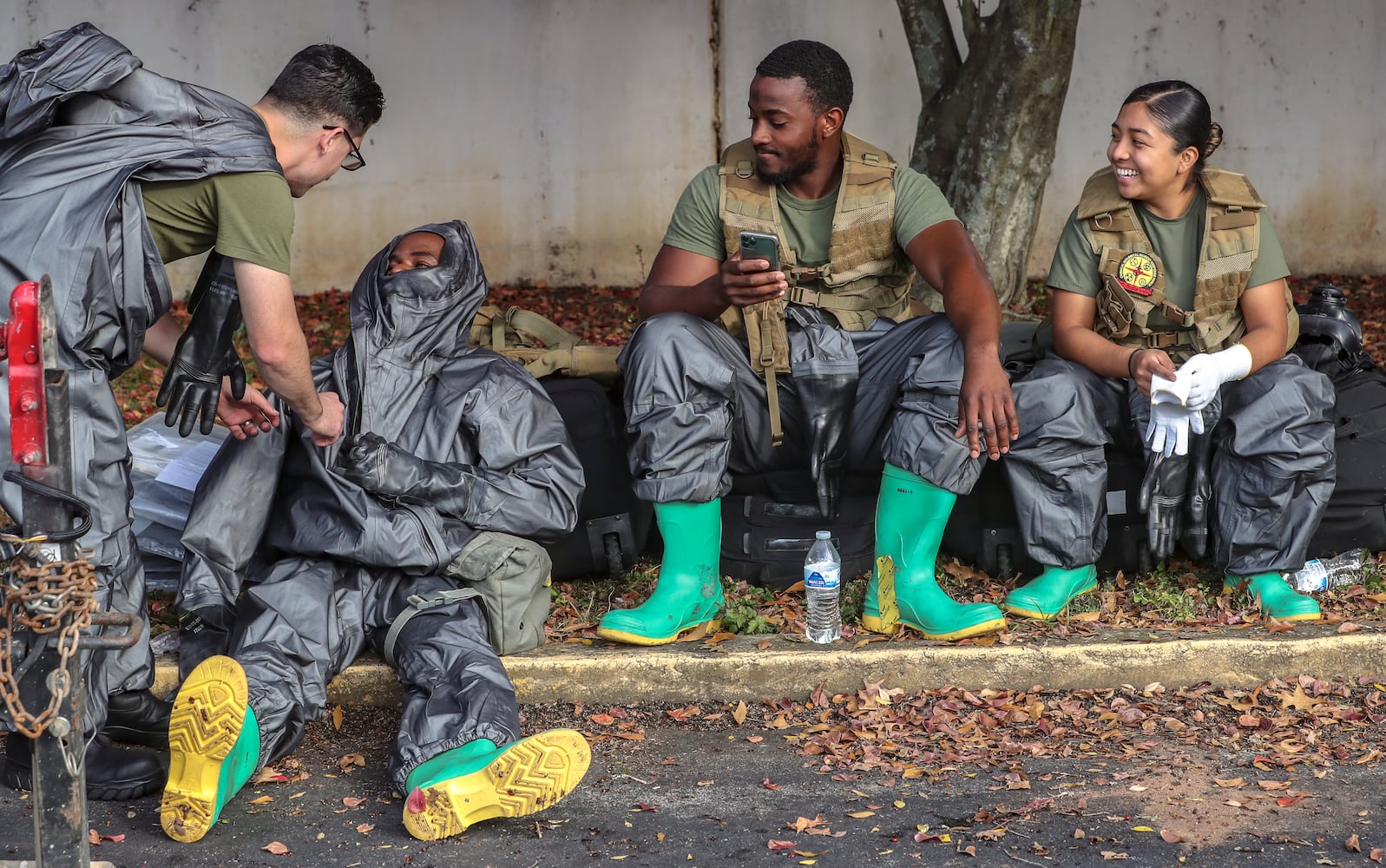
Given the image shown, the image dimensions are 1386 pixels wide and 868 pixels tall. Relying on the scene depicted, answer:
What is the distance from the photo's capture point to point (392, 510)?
403cm

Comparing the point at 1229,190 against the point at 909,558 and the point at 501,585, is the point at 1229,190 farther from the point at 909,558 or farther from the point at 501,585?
the point at 501,585

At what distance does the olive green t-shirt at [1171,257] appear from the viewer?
455 cm

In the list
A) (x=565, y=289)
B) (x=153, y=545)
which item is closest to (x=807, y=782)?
(x=153, y=545)

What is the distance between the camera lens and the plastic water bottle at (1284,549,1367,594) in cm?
458

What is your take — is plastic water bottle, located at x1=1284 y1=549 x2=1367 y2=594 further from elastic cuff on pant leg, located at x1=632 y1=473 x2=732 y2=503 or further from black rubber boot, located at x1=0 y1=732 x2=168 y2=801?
black rubber boot, located at x1=0 y1=732 x2=168 y2=801

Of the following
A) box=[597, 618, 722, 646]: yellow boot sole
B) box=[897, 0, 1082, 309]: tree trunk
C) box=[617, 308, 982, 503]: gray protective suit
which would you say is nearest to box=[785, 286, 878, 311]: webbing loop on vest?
box=[617, 308, 982, 503]: gray protective suit

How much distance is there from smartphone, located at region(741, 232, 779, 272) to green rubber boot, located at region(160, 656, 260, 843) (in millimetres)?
1918

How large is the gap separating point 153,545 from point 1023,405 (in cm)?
291

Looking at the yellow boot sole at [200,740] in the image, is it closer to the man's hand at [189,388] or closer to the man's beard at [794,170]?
the man's hand at [189,388]

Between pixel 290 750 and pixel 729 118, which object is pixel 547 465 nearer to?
pixel 290 750

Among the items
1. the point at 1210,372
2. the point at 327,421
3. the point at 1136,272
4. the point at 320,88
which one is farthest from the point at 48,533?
the point at 1136,272

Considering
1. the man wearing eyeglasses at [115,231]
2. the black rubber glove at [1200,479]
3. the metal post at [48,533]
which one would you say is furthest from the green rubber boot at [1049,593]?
the metal post at [48,533]

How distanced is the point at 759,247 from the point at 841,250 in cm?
56

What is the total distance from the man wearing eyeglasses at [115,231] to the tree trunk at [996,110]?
4155 mm
